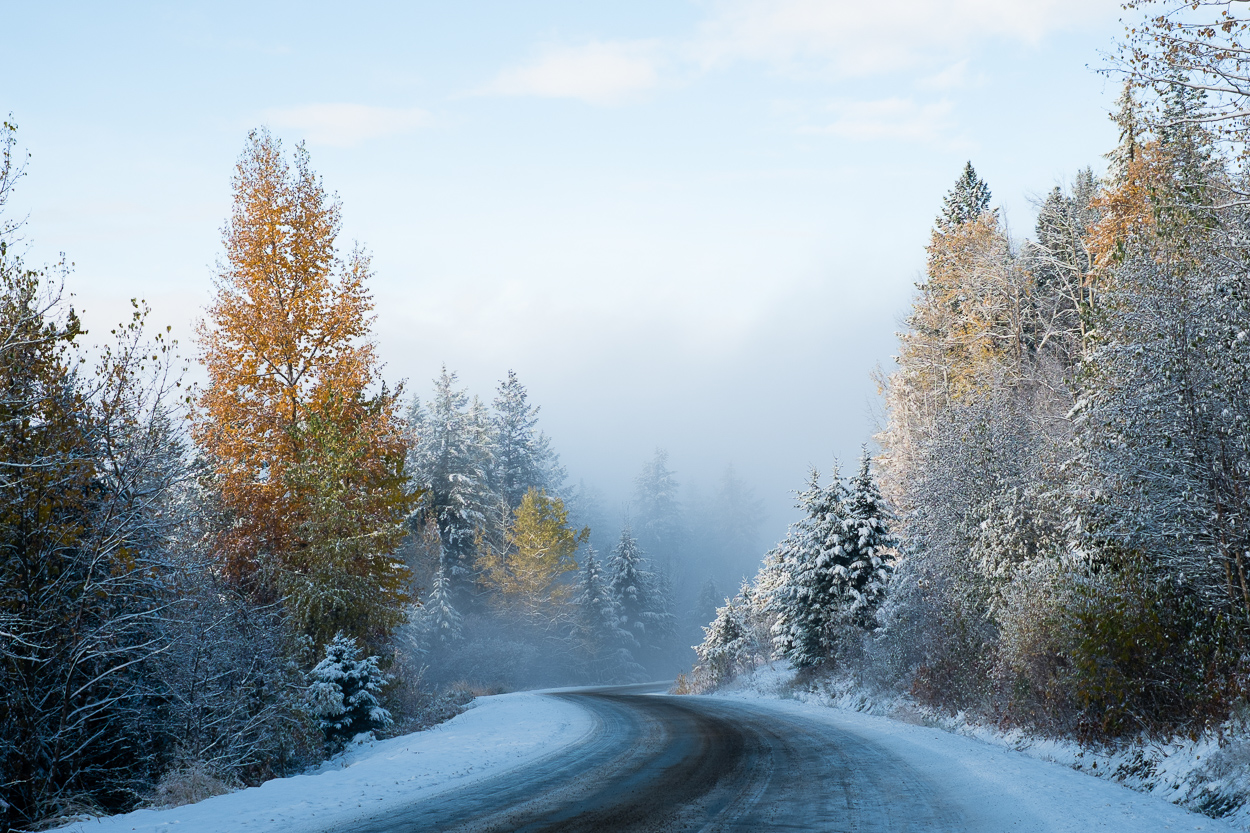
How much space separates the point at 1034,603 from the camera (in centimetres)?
1355

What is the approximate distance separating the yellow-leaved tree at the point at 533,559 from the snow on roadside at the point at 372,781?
3291 cm

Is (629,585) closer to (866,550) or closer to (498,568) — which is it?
(498,568)

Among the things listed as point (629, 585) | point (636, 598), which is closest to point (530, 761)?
point (629, 585)

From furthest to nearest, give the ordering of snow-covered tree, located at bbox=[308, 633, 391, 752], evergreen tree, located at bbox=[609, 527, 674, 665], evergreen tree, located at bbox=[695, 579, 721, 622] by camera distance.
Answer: evergreen tree, located at bbox=[695, 579, 721, 622]
evergreen tree, located at bbox=[609, 527, 674, 665]
snow-covered tree, located at bbox=[308, 633, 391, 752]

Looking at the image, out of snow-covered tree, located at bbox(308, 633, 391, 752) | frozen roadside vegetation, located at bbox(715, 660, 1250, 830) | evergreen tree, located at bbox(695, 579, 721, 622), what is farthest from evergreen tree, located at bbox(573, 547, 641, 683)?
frozen roadside vegetation, located at bbox(715, 660, 1250, 830)

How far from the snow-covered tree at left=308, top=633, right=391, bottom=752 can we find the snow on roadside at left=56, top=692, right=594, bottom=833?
637mm

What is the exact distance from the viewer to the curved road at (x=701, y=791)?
7840 millimetres

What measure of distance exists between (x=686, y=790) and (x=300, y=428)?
12974 mm

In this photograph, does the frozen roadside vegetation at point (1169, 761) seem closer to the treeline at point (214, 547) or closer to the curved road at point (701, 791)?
the curved road at point (701, 791)

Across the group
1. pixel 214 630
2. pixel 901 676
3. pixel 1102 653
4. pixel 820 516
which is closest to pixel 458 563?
pixel 820 516

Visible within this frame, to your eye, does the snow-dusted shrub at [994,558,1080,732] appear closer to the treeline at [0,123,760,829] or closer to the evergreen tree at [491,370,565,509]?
the treeline at [0,123,760,829]

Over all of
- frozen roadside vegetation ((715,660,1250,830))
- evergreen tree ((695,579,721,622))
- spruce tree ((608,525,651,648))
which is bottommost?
evergreen tree ((695,579,721,622))

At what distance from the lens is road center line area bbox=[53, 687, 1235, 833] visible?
783 centimetres

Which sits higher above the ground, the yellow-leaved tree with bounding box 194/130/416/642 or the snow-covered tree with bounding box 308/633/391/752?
the yellow-leaved tree with bounding box 194/130/416/642
